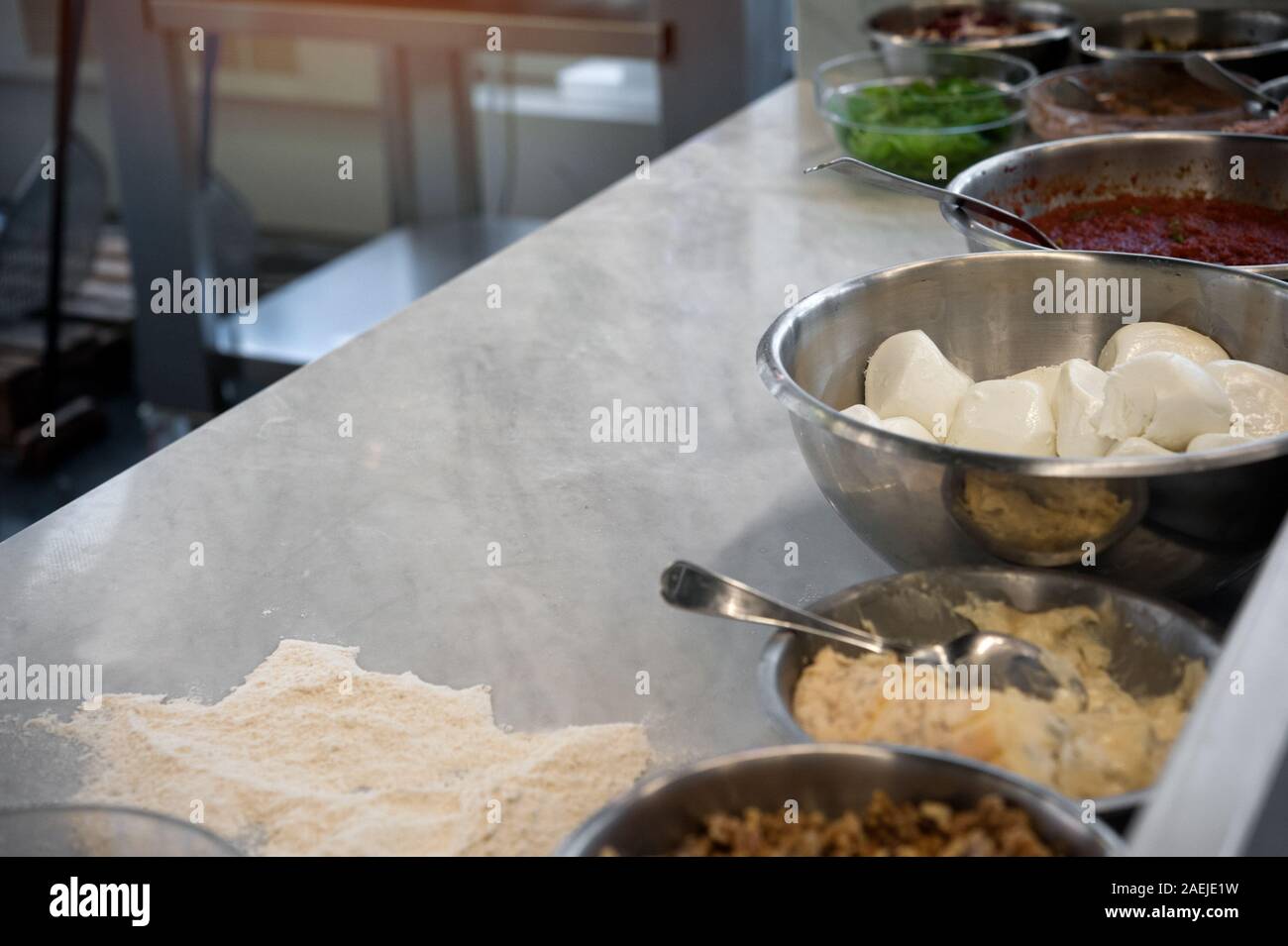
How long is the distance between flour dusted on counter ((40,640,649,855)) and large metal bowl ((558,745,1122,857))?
0.14m

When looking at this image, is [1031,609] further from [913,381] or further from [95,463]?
[95,463]

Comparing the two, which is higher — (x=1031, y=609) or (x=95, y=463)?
(x=1031, y=609)

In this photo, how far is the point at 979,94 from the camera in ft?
6.71

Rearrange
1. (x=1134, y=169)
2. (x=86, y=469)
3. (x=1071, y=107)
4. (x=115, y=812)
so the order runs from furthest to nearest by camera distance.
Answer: (x=86, y=469)
(x=1071, y=107)
(x=1134, y=169)
(x=115, y=812)

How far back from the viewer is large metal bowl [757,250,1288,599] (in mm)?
837

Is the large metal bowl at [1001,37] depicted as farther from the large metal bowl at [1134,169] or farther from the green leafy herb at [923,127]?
the large metal bowl at [1134,169]

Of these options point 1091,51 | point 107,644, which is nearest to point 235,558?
point 107,644

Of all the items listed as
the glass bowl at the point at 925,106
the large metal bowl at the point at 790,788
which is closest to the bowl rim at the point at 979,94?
the glass bowl at the point at 925,106

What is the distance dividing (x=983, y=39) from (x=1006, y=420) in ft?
4.82

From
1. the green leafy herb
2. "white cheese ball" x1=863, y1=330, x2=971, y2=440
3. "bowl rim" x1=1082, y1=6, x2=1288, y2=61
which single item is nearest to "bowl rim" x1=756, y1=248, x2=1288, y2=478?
"white cheese ball" x1=863, y1=330, x2=971, y2=440

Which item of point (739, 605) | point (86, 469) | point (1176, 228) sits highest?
point (1176, 228)

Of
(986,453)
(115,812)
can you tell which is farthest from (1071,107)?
(115,812)

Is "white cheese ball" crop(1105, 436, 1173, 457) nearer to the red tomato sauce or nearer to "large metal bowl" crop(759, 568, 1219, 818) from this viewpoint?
"large metal bowl" crop(759, 568, 1219, 818)
